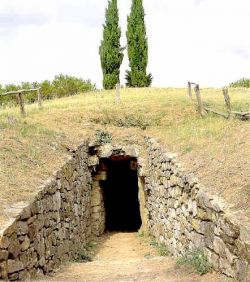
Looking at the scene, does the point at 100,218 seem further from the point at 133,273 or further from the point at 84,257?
the point at 133,273

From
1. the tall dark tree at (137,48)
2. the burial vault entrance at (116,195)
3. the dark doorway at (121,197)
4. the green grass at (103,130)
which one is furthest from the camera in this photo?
the tall dark tree at (137,48)

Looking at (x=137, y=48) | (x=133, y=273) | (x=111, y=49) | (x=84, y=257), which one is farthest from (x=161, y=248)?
(x=111, y=49)

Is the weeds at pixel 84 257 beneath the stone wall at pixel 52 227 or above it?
beneath

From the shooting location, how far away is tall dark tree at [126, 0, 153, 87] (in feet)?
116

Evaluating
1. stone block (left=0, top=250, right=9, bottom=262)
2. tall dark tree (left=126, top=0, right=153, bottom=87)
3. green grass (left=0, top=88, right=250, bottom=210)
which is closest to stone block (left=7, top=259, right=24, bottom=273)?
stone block (left=0, top=250, right=9, bottom=262)

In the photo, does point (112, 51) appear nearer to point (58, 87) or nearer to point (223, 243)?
point (58, 87)

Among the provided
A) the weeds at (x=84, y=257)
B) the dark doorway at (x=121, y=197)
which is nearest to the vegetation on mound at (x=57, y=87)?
the dark doorway at (x=121, y=197)

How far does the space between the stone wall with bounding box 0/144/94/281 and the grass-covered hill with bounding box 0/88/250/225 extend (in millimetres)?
384

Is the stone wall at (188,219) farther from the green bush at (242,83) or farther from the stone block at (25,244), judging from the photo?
the green bush at (242,83)

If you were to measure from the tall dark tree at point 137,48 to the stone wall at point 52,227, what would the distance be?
1906 centimetres

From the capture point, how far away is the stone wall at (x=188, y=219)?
7.39 m

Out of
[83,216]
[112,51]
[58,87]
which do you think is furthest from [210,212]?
[58,87]

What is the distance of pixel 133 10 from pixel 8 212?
30316mm

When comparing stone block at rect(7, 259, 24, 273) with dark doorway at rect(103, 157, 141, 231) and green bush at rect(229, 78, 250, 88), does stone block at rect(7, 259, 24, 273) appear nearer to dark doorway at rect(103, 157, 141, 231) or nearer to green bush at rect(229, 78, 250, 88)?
dark doorway at rect(103, 157, 141, 231)
